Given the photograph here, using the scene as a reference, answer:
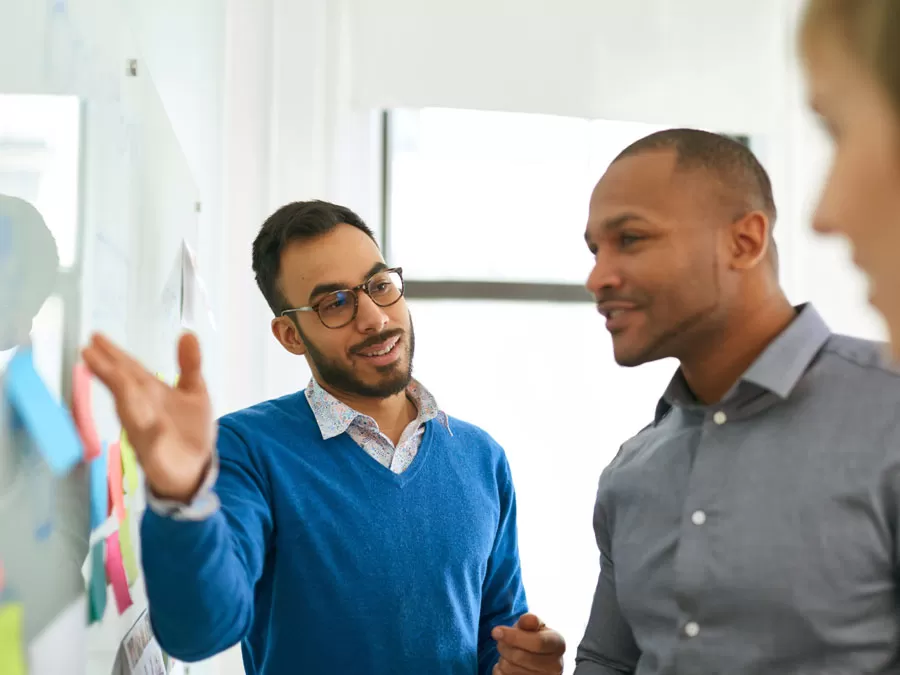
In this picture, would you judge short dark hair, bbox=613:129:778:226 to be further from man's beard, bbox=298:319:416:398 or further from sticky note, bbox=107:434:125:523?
sticky note, bbox=107:434:125:523

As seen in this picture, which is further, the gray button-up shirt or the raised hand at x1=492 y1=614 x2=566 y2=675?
the raised hand at x1=492 y1=614 x2=566 y2=675

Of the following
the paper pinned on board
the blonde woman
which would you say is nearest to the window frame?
the paper pinned on board

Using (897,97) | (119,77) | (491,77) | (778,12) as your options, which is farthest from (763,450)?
(778,12)

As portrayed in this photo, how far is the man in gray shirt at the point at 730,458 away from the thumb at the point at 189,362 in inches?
24.5

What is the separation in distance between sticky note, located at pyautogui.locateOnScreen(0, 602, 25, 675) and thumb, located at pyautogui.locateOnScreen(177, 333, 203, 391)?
23 cm

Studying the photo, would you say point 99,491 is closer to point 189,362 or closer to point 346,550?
point 189,362

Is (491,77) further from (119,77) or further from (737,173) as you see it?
(119,77)

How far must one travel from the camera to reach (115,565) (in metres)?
1.00

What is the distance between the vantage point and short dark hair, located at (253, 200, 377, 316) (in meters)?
1.42

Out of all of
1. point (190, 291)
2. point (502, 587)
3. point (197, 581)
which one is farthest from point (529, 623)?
point (190, 291)

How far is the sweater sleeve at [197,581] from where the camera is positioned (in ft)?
2.66

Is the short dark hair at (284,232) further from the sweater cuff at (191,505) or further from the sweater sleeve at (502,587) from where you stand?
the sweater cuff at (191,505)

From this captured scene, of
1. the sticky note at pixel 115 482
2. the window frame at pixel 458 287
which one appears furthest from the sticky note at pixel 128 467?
the window frame at pixel 458 287

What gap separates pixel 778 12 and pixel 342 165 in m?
1.48
